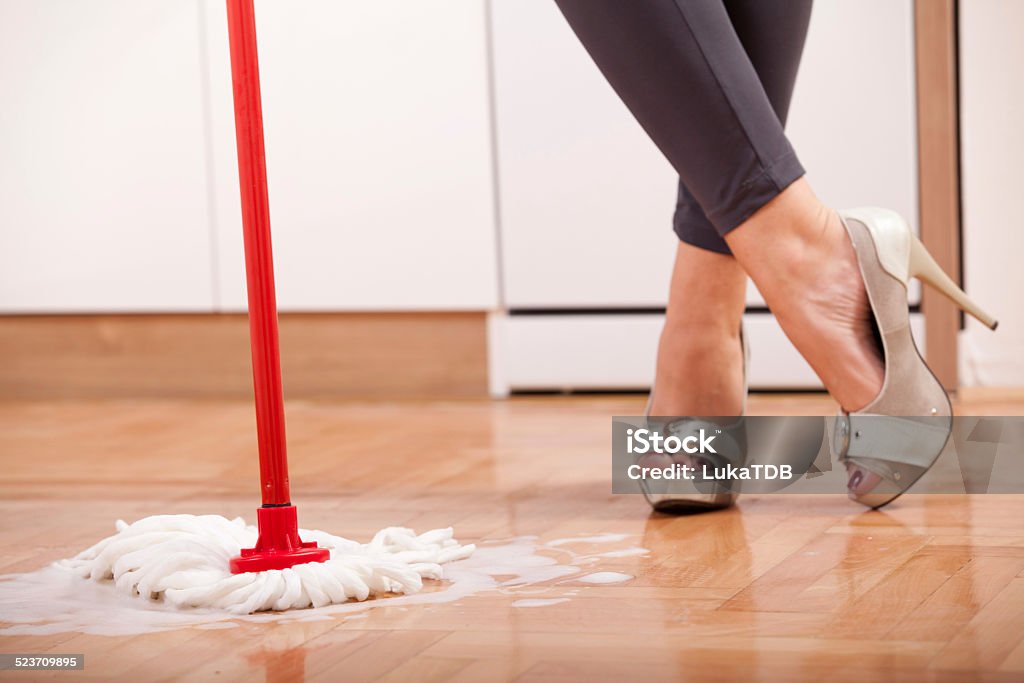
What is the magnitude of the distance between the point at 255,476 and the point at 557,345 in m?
0.55

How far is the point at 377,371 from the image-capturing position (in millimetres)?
1703

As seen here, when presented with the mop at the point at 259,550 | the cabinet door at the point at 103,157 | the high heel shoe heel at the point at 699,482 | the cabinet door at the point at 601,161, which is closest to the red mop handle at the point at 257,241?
the mop at the point at 259,550

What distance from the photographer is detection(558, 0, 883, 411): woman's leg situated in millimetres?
855

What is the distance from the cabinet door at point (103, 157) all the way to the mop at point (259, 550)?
3.28ft

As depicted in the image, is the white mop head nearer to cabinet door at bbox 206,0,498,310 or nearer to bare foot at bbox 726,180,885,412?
bare foot at bbox 726,180,885,412

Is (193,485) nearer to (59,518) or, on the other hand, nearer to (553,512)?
(59,518)

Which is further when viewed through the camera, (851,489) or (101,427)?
(101,427)

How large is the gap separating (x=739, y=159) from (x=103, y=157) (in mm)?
1135

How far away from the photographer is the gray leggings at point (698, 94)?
2.80ft

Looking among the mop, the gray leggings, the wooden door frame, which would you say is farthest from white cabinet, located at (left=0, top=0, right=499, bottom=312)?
the mop

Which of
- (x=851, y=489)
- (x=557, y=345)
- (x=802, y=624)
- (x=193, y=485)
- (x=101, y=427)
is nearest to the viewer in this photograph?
(x=802, y=624)

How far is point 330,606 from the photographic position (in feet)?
2.37

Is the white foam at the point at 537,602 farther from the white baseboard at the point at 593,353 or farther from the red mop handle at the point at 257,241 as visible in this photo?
the white baseboard at the point at 593,353

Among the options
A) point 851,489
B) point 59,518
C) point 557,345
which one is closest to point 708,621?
point 851,489
